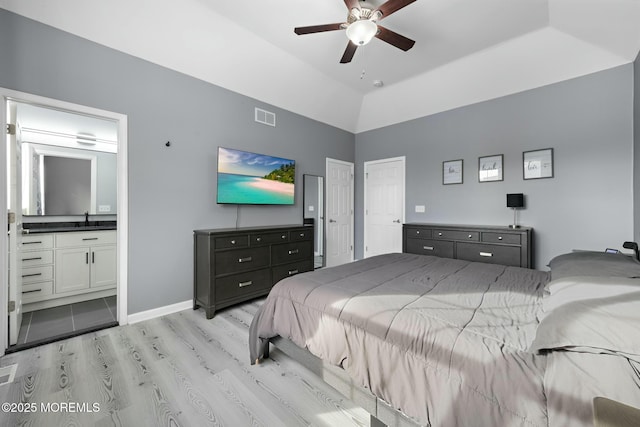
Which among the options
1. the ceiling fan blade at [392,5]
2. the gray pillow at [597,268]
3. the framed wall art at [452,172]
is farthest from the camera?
the framed wall art at [452,172]

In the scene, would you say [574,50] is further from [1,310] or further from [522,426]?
[1,310]

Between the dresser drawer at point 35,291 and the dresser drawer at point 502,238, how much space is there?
17.9 feet

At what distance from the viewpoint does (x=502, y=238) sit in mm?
3367

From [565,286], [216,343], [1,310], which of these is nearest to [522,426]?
[565,286]

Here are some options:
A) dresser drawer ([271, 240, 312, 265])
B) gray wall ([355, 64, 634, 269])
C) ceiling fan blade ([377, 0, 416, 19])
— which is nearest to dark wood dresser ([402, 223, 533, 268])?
gray wall ([355, 64, 634, 269])

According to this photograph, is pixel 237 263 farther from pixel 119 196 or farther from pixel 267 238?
pixel 119 196

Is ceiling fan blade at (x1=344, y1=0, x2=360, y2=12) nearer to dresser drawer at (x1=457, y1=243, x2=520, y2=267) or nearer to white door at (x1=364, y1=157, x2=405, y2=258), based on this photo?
white door at (x1=364, y1=157, x2=405, y2=258)

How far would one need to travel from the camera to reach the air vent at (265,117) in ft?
12.6

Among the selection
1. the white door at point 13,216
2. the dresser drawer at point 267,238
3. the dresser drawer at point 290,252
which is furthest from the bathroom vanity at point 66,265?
the dresser drawer at point 290,252

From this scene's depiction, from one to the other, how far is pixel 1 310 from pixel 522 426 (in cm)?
350

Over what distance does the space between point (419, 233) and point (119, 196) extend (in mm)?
3908

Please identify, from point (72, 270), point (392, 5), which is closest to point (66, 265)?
point (72, 270)

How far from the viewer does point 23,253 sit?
291cm

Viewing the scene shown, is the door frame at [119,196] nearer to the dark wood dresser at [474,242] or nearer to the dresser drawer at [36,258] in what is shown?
the dresser drawer at [36,258]
